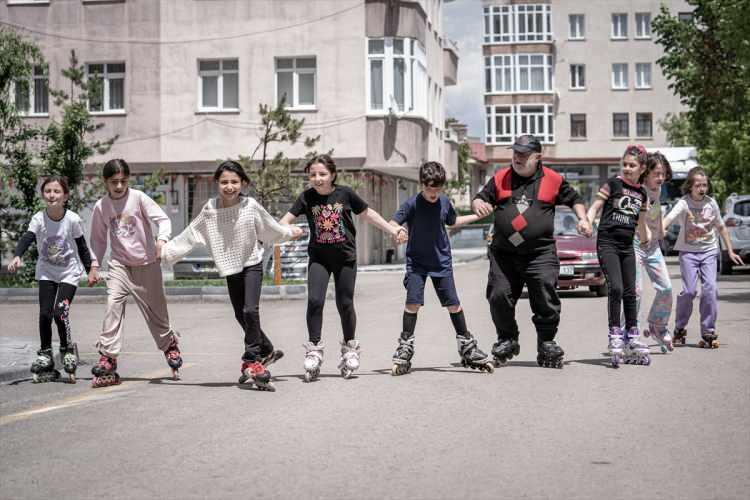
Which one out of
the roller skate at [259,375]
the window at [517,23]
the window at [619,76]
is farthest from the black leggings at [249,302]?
the window at [619,76]

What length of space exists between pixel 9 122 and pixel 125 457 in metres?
19.6

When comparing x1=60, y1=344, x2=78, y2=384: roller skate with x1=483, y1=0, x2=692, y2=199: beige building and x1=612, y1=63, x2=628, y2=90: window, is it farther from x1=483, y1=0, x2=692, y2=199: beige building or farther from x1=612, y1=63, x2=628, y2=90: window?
x1=612, y1=63, x2=628, y2=90: window

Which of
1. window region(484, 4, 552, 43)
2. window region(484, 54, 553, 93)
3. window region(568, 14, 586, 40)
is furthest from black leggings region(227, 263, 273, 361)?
window region(568, 14, 586, 40)

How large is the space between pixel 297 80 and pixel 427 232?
2566cm

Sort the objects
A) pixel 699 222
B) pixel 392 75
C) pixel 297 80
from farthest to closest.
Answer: pixel 297 80
pixel 392 75
pixel 699 222

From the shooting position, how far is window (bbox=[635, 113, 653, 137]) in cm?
7731

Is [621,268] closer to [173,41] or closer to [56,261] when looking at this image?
[56,261]

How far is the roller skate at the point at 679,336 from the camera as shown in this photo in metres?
11.6

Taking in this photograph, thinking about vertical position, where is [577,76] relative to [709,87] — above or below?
above

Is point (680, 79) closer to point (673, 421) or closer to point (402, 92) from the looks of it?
point (402, 92)

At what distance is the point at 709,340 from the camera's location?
11.2 m

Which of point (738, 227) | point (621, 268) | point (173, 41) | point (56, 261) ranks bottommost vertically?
point (621, 268)

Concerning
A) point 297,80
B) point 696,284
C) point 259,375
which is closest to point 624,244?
point 696,284

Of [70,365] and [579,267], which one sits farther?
[579,267]
